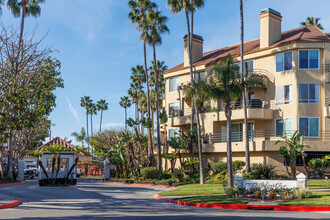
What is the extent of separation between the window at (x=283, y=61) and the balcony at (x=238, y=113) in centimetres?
328

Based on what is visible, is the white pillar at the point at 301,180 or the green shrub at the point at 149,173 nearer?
the white pillar at the point at 301,180

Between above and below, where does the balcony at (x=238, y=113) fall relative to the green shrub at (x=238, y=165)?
above

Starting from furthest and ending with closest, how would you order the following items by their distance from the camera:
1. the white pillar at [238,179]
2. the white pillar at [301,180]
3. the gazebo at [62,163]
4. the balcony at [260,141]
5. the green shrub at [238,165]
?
the green shrub at [238,165] → the balcony at [260,141] → the gazebo at [62,163] → the white pillar at [238,179] → the white pillar at [301,180]

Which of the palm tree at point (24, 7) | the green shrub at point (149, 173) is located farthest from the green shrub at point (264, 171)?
the palm tree at point (24, 7)

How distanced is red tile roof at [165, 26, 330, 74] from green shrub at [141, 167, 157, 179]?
12.9 meters

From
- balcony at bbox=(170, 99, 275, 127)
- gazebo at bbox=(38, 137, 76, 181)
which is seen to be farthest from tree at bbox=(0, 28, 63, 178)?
balcony at bbox=(170, 99, 275, 127)

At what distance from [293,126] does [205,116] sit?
367 inches

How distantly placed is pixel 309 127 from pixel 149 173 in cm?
1524

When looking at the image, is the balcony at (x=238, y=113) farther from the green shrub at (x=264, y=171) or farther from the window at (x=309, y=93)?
the green shrub at (x=264, y=171)

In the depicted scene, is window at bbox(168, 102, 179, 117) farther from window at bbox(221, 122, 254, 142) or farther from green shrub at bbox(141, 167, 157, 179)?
green shrub at bbox(141, 167, 157, 179)

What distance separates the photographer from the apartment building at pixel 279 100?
115 feet

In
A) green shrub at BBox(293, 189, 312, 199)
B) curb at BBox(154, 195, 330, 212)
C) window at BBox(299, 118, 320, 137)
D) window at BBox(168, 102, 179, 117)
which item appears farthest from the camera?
window at BBox(168, 102, 179, 117)

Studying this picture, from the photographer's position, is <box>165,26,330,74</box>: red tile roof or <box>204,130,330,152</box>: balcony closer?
<box>204,130,330,152</box>: balcony

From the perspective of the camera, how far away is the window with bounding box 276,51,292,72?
36.3m
